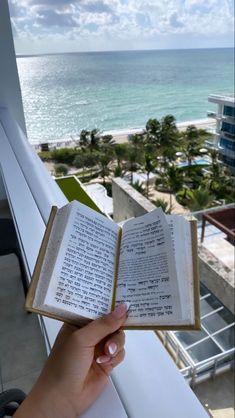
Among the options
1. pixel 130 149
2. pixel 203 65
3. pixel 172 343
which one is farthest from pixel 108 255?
pixel 203 65

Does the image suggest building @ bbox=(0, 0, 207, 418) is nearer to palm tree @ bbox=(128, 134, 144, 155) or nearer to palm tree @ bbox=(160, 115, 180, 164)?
palm tree @ bbox=(128, 134, 144, 155)

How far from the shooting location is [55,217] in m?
0.46

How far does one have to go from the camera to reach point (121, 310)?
40cm

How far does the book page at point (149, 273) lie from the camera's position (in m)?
0.38

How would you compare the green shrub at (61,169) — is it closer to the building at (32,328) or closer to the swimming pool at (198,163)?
the swimming pool at (198,163)

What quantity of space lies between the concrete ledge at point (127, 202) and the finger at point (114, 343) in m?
6.04

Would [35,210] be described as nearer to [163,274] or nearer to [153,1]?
[163,274]

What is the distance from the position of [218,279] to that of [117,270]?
17.1 ft

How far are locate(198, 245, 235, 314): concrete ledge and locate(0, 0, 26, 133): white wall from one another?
402 cm

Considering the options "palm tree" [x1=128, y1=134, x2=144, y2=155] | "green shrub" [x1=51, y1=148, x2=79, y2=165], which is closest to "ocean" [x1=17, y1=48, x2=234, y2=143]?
"green shrub" [x1=51, y1=148, x2=79, y2=165]

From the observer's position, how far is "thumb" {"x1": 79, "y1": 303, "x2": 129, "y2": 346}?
15.5 inches

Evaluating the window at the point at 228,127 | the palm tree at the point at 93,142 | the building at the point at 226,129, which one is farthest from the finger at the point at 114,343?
the window at the point at 228,127

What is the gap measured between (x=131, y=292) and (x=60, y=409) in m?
0.19

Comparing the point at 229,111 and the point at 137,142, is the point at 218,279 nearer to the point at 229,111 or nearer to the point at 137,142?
the point at 137,142
